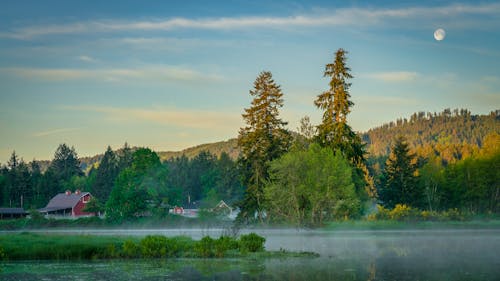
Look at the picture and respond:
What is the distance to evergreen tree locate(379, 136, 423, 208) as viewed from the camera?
91.7 m

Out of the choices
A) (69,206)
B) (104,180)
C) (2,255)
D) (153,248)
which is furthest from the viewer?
(104,180)

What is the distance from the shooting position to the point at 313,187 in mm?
68938

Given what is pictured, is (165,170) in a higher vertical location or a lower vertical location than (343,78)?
lower

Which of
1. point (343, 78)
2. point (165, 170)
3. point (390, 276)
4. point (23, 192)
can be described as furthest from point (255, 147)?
point (23, 192)

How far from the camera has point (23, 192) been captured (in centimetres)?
12825

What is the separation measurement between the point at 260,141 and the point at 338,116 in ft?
35.0

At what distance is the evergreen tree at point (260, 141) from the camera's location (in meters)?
75.2

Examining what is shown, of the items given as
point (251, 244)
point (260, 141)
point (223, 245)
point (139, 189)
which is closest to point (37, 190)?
point (139, 189)

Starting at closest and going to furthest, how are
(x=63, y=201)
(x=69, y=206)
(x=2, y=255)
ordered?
(x=2, y=255), (x=69, y=206), (x=63, y=201)

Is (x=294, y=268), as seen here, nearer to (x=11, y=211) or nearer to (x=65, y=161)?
(x=11, y=211)

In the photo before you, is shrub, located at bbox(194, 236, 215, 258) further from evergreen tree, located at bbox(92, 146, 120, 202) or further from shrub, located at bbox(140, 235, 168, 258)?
evergreen tree, located at bbox(92, 146, 120, 202)

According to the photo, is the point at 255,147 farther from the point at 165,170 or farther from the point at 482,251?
the point at 482,251

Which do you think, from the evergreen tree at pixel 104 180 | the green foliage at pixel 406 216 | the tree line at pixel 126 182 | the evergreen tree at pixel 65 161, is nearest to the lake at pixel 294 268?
the green foliage at pixel 406 216

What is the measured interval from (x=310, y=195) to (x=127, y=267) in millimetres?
41046
